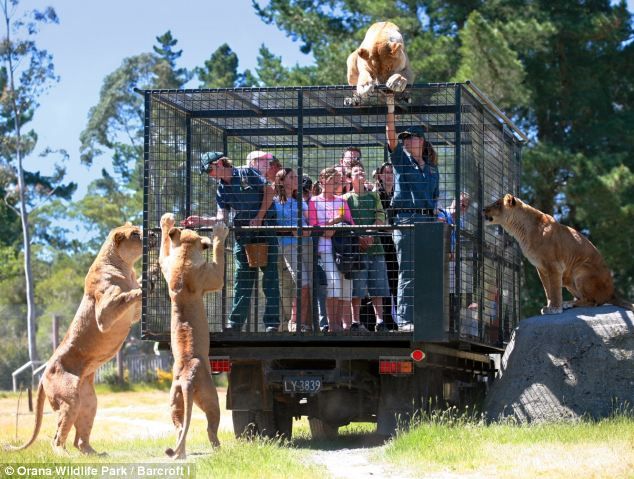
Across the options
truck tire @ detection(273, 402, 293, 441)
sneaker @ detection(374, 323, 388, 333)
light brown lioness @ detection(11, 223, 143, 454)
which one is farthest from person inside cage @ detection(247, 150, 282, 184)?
truck tire @ detection(273, 402, 293, 441)

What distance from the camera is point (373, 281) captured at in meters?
10.6

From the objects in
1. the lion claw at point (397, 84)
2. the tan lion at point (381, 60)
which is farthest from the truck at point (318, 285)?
the tan lion at point (381, 60)

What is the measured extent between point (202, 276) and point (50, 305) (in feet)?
138

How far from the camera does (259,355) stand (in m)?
10.4

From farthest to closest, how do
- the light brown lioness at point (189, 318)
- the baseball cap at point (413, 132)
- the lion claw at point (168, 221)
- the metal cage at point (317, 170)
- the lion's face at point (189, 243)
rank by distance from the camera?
the baseball cap at point (413, 132) → the metal cage at point (317, 170) → the lion claw at point (168, 221) → the lion's face at point (189, 243) → the light brown lioness at point (189, 318)

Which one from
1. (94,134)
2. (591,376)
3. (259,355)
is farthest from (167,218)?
(94,134)

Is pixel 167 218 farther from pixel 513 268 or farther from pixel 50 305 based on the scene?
pixel 50 305

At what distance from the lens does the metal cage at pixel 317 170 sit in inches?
404

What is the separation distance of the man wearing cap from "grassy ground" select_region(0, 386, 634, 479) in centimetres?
108

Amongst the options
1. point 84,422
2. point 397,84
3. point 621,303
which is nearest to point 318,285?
point 397,84

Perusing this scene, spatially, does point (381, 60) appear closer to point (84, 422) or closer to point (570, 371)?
point (570, 371)

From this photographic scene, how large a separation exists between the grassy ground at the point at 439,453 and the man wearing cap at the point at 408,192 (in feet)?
3.56

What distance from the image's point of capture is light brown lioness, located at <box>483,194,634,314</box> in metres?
12.3

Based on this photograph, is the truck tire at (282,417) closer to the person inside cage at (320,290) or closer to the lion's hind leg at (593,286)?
the person inside cage at (320,290)
